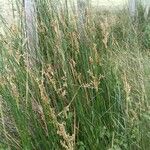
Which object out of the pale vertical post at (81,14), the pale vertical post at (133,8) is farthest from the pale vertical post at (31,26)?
the pale vertical post at (133,8)

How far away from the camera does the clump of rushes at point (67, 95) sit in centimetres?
216

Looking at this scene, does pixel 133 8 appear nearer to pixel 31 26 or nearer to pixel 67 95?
pixel 31 26

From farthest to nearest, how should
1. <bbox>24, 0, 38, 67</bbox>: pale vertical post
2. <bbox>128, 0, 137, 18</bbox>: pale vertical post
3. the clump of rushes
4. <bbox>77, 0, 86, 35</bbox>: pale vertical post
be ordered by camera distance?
A: <bbox>128, 0, 137, 18</bbox>: pale vertical post → <bbox>77, 0, 86, 35</bbox>: pale vertical post → <bbox>24, 0, 38, 67</bbox>: pale vertical post → the clump of rushes

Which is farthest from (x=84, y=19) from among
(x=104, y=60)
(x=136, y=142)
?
(x=136, y=142)

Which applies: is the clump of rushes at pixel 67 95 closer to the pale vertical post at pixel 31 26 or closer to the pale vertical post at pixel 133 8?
the pale vertical post at pixel 31 26

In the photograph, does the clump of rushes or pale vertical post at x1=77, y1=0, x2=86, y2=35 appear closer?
the clump of rushes

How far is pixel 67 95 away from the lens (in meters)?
2.41

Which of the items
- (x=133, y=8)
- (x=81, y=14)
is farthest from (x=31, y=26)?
(x=133, y=8)

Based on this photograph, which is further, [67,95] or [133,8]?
[133,8]

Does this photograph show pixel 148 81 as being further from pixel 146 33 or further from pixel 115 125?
pixel 146 33

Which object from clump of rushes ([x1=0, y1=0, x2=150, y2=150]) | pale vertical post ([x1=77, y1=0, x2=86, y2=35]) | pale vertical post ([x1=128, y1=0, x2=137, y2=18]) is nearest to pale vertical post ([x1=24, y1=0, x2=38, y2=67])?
clump of rushes ([x1=0, y1=0, x2=150, y2=150])

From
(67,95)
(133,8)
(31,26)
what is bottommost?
(133,8)

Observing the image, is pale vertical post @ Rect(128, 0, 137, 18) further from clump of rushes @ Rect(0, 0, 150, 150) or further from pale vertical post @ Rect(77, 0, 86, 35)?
clump of rushes @ Rect(0, 0, 150, 150)

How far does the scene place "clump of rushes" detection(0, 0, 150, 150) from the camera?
84.9 inches
